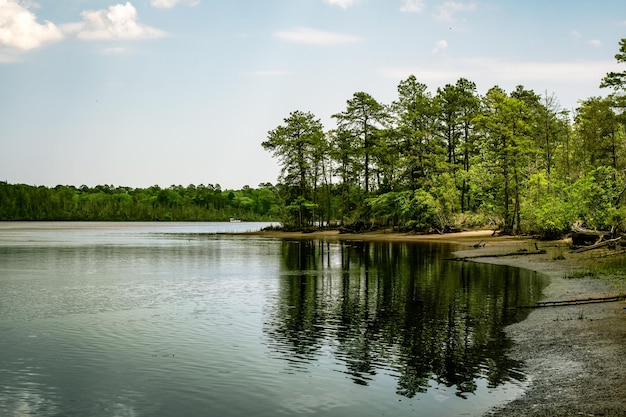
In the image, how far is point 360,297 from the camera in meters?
29.7

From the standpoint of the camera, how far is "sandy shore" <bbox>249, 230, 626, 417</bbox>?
482 inches

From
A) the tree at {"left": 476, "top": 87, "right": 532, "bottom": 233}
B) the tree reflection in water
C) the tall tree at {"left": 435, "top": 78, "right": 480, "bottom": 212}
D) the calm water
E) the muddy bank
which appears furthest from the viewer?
the tall tree at {"left": 435, "top": 78, "right": 480, "bottom": 212}

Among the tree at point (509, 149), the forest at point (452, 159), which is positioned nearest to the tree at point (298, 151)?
the forest at point (452, 159)

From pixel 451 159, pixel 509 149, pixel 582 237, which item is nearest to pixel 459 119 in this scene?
pixel 451 159

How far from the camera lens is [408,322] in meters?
22.5

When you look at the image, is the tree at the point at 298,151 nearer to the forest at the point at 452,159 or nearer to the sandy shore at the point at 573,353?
the forest at the point at 452,159

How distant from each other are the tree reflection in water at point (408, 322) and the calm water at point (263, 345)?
7 centimetres

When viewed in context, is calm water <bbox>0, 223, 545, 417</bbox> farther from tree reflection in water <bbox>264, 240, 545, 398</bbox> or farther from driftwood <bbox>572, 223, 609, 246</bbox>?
driftwood <bbox>572, 223, 609, 246</bbox>

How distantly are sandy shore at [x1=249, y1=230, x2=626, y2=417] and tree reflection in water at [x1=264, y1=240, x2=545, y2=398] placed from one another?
0.76m

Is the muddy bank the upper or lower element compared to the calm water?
upper

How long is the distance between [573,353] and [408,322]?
23.2 feet

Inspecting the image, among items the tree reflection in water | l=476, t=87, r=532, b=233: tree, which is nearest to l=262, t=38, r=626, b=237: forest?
l=476, t=87, r=532, b=233: tree

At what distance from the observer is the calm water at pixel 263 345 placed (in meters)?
13.8

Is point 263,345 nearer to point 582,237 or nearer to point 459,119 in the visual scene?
point 582,237
